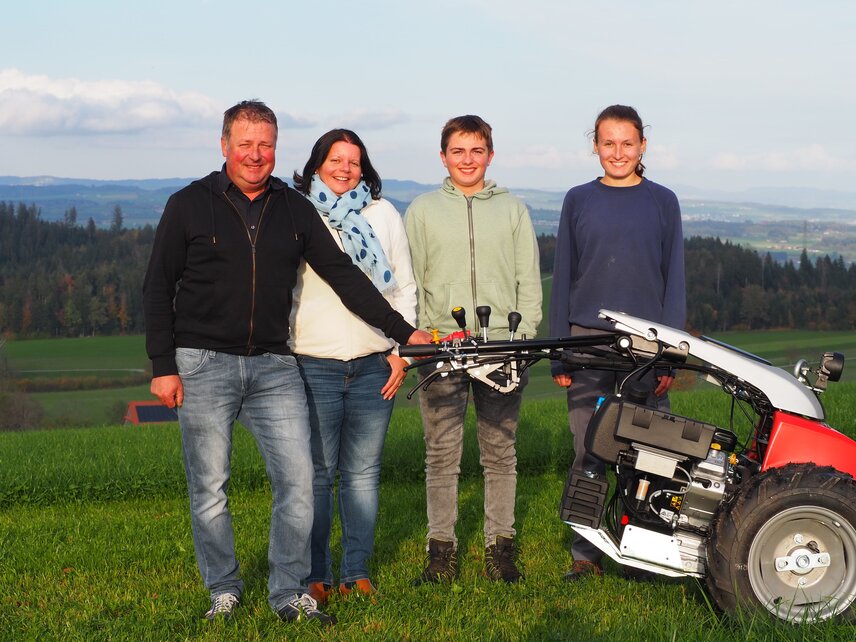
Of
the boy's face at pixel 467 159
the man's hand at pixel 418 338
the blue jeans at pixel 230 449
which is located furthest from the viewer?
the boy's face at pixel 467 159

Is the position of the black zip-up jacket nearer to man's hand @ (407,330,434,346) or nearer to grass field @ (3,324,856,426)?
man's hand @ (407,330,434,346)

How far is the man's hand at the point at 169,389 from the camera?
4824 mm

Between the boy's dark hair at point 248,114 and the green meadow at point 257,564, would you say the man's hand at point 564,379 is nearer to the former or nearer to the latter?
the green meadow at point 257,564

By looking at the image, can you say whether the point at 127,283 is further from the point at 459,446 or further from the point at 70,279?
the point at 459,446

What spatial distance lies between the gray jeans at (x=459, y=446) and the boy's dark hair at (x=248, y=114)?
1.67m

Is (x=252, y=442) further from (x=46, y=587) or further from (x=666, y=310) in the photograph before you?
(x=666, y=310)

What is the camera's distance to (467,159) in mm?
5660

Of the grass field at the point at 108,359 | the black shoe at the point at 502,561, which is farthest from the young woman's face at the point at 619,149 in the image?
the grass field at the point at 108,359

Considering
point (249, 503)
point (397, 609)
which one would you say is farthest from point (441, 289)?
point (249, 503)

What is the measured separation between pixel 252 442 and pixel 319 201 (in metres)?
7.14

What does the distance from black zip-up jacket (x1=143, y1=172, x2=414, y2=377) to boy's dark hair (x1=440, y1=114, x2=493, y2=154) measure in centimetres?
118

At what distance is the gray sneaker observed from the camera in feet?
16.4

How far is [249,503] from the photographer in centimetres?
943

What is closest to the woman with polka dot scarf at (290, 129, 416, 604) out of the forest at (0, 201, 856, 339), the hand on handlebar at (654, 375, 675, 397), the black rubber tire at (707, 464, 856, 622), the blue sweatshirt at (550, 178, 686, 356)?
the blue sweatshirt at (550, 178, 686, 356)
